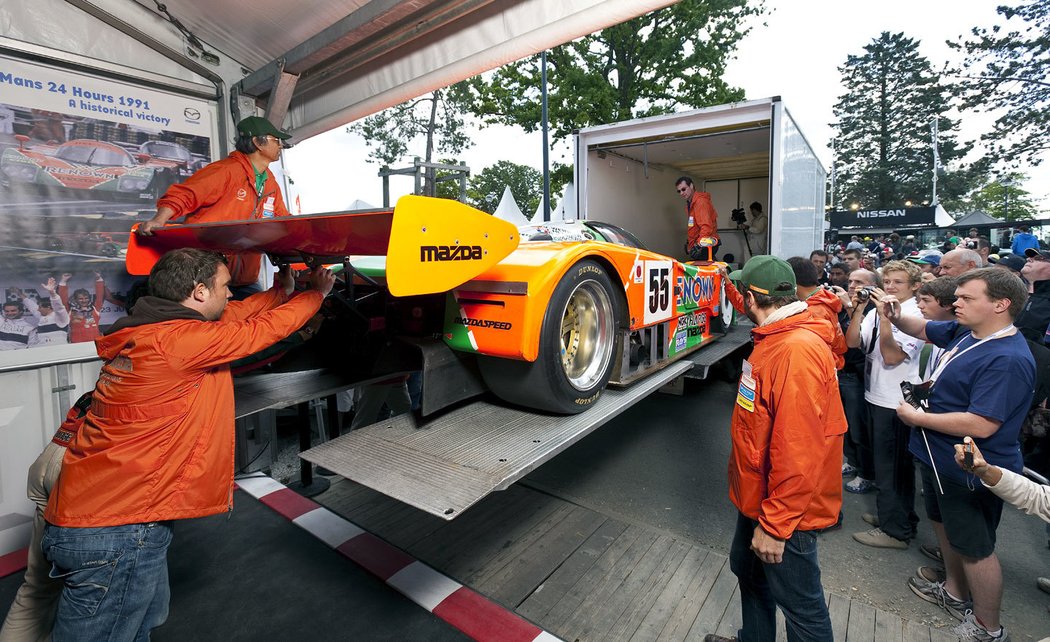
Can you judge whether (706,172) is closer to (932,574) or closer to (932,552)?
(932,552)

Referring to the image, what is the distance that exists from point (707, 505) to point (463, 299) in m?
2.38

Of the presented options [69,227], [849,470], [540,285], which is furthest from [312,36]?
[849,470]

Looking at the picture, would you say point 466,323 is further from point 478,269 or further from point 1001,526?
point 1001,526

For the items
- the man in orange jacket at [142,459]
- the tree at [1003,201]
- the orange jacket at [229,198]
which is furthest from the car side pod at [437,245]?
the tree at [1003,201]

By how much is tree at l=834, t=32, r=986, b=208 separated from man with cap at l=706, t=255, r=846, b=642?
57630mm

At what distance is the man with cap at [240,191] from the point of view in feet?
8.39

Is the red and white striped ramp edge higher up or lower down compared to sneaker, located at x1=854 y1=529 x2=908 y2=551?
higher up

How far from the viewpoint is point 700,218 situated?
6.29 metres

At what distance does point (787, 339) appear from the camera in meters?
1.83

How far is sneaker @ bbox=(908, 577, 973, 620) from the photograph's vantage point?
8.11 ft

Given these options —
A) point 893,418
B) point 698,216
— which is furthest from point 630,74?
point 893,418

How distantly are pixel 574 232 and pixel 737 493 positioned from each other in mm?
2456

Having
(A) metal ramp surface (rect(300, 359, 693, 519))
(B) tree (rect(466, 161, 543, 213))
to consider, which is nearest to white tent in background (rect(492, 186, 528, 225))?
(A) metal ramp surface (rect(300, 359, 693, 519))

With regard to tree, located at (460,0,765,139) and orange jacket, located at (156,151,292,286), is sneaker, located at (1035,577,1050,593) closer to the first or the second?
orange jacket, located at (156,151,292,286)
